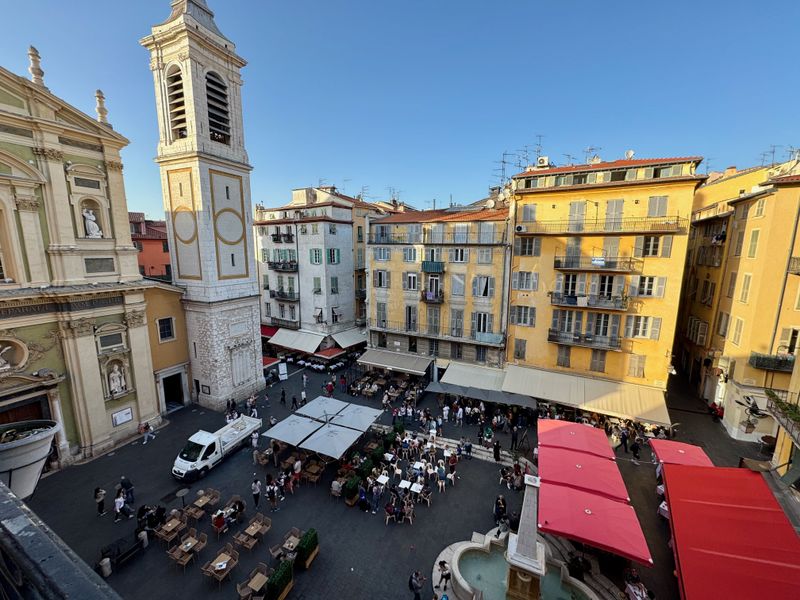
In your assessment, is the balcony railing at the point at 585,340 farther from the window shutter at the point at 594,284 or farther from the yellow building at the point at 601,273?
the window shutter at the point at 594,284

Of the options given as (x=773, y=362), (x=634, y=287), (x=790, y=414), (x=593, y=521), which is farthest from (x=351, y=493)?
(x=773, y=362)

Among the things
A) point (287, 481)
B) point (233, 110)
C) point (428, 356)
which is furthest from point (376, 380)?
point (233, 110)

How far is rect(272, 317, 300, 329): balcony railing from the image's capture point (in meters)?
35.7

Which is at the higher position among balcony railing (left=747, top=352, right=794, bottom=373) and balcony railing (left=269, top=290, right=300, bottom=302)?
balcony railing (left=269, top=290, right=300, bottom=302)

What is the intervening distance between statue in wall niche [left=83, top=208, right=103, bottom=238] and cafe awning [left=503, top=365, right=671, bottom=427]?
970 inches

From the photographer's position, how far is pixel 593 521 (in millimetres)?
12094

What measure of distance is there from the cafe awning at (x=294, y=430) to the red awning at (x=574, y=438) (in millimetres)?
11128

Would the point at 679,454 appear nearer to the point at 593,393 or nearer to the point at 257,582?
the point at 593,393

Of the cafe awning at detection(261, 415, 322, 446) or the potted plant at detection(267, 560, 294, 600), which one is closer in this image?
the potted plant at detection(267, 560, 294, 600)

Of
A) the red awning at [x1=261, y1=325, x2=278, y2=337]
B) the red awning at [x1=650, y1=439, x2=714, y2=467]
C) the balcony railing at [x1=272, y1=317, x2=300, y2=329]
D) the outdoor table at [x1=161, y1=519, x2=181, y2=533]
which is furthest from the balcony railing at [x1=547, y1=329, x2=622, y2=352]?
the red awning at [x1=261, y1=325, x2=278, y2=337]

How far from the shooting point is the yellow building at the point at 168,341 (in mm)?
22625

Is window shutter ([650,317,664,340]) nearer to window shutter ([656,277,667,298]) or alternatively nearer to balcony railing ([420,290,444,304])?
window shutter ([656,277,667,298])

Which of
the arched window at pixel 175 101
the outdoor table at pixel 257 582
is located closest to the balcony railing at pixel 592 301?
the outdoor table at pixel 257 582

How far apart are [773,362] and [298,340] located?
107ft
